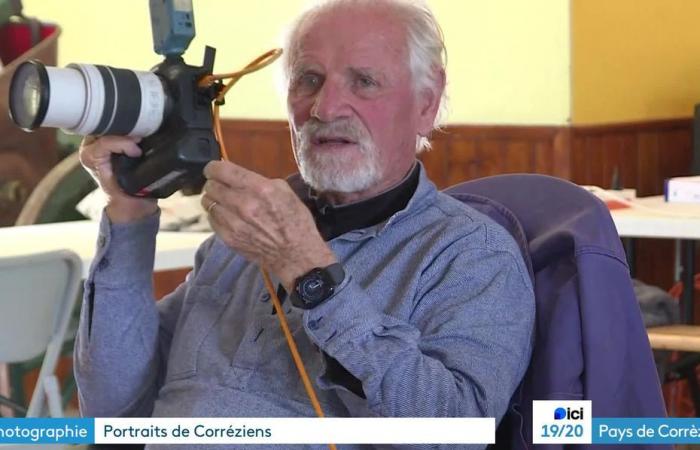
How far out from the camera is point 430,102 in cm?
147

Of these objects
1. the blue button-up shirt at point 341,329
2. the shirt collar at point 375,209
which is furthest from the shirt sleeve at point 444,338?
the shirt collar at point 375,209

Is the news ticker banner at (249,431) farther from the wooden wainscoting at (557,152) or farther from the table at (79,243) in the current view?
the wooden wainscoting at (557,152)

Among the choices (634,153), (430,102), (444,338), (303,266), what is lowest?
(634,153)

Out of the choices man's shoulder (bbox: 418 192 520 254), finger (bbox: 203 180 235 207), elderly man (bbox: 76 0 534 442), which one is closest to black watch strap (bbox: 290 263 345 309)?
elderly man (bbox: 76 0 534 442)

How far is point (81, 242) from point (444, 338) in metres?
1.49

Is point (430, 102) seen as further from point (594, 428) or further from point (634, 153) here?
point (634, 153)

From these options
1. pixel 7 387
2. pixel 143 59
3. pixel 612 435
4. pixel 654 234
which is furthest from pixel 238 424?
pixel 143 59

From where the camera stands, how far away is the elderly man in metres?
1.12

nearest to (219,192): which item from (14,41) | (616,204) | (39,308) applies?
(39,308)

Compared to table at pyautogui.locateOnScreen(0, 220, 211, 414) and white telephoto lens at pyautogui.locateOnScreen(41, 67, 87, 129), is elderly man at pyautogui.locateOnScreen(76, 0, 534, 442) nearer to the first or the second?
white telephoto lens at pyautogui.locateOnScreen(41, 67, 87, 129)

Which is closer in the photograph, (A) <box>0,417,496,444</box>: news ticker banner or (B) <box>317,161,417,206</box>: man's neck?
(A) <box>0,417,496,444</box>: news ticker banner

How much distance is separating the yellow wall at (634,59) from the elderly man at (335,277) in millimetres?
1977

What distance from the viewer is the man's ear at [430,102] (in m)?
1.45

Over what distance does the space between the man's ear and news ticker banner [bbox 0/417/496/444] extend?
18.2 inches
